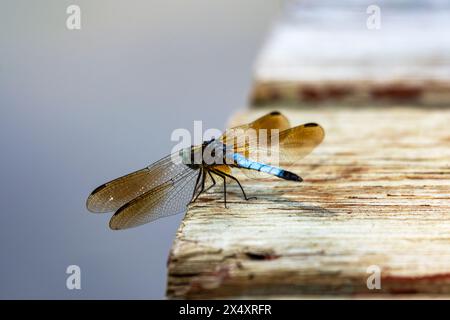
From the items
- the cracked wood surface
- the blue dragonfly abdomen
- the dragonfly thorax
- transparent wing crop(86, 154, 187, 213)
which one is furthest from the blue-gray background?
the cracked wood surface

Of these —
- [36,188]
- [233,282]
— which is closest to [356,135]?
[233,282]

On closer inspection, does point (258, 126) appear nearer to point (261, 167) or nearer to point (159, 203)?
point (261, 167)

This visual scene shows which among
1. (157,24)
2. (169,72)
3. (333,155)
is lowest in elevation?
(333,155)

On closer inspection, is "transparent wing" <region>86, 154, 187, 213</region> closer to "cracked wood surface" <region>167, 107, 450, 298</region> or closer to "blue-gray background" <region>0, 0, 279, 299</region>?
"cracked wood surface" <region>167, 107, 450, 298</region>

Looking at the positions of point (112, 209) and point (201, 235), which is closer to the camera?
point (201, 235)

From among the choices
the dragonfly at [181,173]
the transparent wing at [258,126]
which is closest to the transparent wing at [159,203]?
the dragonfly at [181,173]
